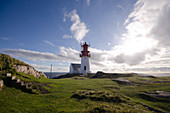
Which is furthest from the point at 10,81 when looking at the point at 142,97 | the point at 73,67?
the point at 73,67

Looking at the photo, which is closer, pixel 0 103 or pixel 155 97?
pixel 0 103

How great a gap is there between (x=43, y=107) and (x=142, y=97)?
1607cm

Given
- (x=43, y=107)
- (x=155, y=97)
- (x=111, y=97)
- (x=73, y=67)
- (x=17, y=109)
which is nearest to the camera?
(x=17, y=109)

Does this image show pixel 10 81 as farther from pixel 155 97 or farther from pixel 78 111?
pixel 155 97

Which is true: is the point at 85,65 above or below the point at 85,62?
below

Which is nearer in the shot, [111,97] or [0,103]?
[0,103]

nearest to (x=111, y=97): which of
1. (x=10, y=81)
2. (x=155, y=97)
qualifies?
(x=155, y=97)

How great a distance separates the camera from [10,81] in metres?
13.8

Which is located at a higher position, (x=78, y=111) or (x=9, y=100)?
(x=9, y=100)

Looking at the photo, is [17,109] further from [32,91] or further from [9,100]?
[32,91]

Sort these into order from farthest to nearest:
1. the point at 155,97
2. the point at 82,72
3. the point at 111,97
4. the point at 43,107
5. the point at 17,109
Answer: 1. the point at 82,72
2. the point at 155,97
3. the point at 111,97
4. the point at 43,107
5. the point at 17,109

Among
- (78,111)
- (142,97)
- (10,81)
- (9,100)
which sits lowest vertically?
(142,97)

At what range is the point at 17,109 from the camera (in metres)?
8.63

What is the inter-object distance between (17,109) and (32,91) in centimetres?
535
